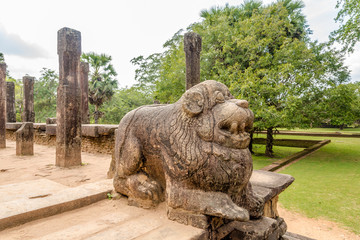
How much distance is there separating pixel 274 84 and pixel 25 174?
7908 millimetres

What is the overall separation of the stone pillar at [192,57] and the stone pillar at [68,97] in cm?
261

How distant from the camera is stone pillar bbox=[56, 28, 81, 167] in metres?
5.01

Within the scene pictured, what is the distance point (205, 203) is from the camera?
1600mm

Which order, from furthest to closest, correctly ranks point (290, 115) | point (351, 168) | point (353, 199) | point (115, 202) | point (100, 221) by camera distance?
point (290, 115) < point (351, 168) < point (353, 199) < point (115, 202) < point (100, 221)

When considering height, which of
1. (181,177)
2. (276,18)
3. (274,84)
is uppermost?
(276,18)

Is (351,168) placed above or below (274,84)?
below

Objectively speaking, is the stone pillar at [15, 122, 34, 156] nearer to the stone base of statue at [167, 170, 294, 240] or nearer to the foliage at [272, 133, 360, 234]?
the stone base of statue at [167, 170, 294, 240]

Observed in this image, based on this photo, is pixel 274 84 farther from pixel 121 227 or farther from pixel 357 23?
pixel 121 227

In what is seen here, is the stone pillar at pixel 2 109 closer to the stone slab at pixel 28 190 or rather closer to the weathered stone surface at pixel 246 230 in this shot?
the stone slab at pixel 28 190

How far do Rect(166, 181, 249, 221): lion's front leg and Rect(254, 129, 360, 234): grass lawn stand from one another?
2726mm

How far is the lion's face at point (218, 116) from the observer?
1628 mm

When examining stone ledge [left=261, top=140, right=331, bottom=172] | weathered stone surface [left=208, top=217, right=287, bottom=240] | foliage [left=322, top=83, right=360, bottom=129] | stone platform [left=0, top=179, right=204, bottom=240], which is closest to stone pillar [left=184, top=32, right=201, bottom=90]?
stone ledge [left=261, top=140, right=331, bottom=172]

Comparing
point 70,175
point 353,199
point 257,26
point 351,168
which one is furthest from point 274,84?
point 70,175

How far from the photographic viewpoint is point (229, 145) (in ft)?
5.37
